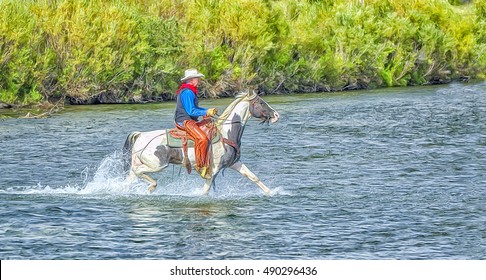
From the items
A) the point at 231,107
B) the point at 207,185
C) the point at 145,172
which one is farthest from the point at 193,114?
the point at 145,172

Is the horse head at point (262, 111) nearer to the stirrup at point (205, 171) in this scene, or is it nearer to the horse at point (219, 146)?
the horse at point (219, 146)

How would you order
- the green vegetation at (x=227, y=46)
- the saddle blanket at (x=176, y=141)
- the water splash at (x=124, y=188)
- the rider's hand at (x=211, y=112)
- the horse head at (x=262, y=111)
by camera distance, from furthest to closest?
the green vegetation at (x=227, y=46) < the water splash at (x=124, y=188) < the saddle blanket at (x=176, y=141) < the horse head at (x=262, y=111) < the rider's hand at (x=211, y=112)

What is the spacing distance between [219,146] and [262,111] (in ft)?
3.32

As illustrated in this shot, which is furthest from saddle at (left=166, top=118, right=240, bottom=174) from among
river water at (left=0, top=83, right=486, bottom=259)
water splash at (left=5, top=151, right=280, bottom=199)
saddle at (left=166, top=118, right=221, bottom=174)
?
water splash at (left=5, top=151, right=280, bottom=199)

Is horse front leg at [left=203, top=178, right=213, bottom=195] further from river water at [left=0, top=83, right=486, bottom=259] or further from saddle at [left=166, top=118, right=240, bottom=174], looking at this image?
saddle at [left=166, top=118, right=240, bottom=174]

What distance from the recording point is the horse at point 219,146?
21078mm

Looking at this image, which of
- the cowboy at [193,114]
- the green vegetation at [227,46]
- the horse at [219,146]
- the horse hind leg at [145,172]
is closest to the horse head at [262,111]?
the horse at [219,146]

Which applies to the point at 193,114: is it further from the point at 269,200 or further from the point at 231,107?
the point at 269,200

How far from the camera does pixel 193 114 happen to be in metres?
20.6

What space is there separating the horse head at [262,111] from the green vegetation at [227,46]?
3190 cm

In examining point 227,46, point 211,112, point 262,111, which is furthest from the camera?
point 227,46

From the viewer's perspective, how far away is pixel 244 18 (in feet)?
211

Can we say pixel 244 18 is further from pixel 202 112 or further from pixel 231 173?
pixel 202 112
